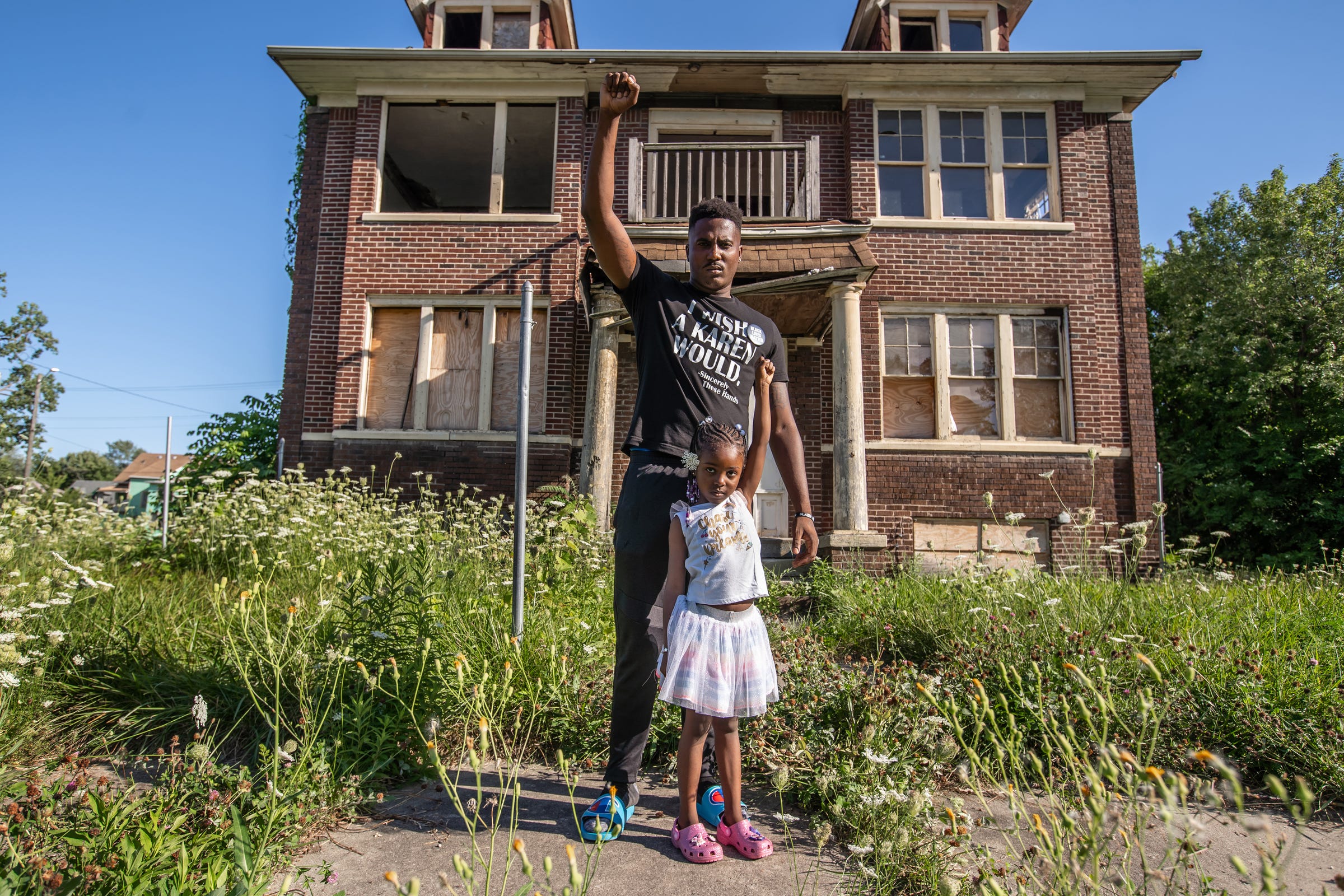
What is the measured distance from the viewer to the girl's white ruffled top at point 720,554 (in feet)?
7.22

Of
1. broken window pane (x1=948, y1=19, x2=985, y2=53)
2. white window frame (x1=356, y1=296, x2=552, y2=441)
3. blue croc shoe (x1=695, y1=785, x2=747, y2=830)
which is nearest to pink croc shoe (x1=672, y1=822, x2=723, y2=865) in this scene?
blue croc shoe (x1=695, y1=785, x2=747, y2=830)

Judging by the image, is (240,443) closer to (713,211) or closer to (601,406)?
(601,406)

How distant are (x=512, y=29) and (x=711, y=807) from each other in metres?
11.9

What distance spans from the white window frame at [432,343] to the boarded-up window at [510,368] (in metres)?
0.04

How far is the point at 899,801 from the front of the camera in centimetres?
220

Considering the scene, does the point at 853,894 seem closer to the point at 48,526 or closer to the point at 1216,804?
the point at 1216,804

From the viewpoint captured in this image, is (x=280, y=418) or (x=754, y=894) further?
(x=280, y=418)

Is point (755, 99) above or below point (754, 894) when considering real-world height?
above

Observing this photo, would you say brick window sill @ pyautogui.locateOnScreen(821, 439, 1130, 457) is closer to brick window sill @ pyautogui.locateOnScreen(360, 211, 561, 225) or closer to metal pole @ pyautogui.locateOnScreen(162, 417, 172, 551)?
brick window sill @ pyautogui.locateOnScreen(360, 211, 561, 225)

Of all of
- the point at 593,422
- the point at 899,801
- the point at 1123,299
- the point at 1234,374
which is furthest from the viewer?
the point at 1234,374

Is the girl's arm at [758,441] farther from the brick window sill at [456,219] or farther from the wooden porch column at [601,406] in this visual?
the brick window sill at [456,219]

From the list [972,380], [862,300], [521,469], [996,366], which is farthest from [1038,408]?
[521,469]

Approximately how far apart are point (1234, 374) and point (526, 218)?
17598 millimetres

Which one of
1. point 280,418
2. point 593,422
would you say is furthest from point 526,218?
point 280,418
